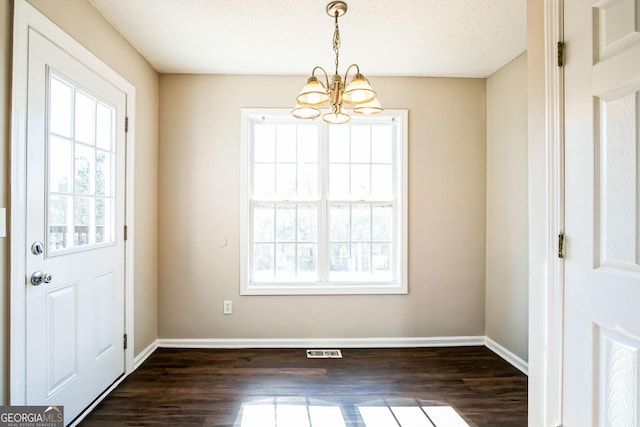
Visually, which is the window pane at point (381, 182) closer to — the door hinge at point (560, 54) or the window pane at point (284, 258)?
the window pane at point (284, 258)

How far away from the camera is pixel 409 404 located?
7.08 feet

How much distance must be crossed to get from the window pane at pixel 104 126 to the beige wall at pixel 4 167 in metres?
0.66

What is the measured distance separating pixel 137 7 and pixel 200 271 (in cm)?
212

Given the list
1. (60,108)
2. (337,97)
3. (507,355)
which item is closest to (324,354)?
(507,355)

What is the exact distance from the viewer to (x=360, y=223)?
125 inches

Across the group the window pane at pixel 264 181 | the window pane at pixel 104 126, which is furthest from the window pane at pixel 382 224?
the window pane at pixel 104 126

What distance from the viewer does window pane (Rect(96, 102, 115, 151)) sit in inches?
85.1

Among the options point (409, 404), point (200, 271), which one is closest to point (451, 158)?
point (409, 404)

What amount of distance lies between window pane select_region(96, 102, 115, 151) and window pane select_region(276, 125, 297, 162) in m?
1.38

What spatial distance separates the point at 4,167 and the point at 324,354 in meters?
2.54

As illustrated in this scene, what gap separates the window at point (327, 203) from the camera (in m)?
3.12

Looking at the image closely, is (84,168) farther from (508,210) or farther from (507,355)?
(507,355)

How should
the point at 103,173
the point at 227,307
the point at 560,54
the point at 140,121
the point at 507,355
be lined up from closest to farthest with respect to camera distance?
the point at 560,54, the point at 103,173, the point at 140,121, the point at 507,355, the point at 227,307

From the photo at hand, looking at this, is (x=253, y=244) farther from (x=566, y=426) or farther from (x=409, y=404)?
(x=566, y=426)
